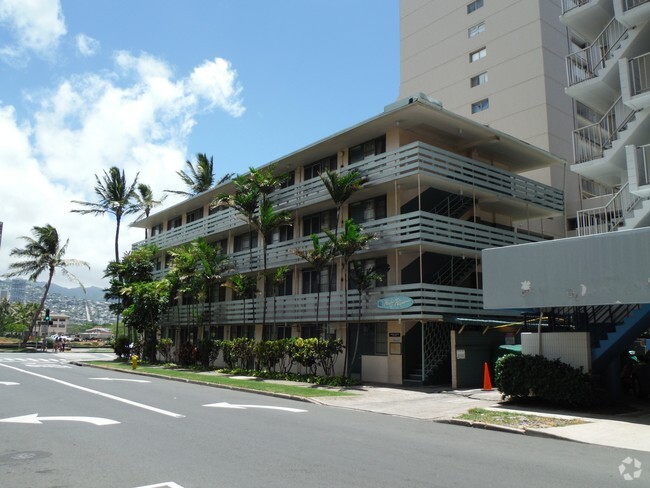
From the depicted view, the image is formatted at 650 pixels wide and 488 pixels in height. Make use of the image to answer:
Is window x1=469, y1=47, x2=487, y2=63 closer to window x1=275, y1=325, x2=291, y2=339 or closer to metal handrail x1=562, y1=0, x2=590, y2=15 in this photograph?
metal handrail x1=562, y1=0, x2=590, y2=15

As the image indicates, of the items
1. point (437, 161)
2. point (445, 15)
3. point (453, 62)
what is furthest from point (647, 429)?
point (445, 15)

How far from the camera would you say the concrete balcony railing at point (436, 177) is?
22453 mm

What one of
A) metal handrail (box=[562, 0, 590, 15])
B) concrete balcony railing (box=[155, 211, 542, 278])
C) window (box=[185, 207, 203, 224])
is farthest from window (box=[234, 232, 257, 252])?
metal handrail (box=[562, 0, 590, 15])

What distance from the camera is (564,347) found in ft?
50.4

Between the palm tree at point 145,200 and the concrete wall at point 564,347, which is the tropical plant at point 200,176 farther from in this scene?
the concrete wall at point 564,347

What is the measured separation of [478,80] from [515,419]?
1237 inches

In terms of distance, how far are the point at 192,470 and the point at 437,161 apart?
1809cm

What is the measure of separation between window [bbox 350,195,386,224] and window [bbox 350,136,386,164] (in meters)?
2.07

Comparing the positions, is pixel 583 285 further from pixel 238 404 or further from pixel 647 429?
pixel 238 404

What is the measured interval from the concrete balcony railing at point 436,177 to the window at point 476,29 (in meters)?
16.6

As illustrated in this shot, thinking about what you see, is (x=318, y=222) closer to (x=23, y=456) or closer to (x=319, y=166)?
(x=319, y=166)

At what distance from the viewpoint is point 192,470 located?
7.26 metres

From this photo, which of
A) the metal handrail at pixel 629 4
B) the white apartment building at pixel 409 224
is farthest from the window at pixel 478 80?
the metal handrail at pixel 629 4

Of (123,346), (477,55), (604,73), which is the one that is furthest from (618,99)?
(123,346)
